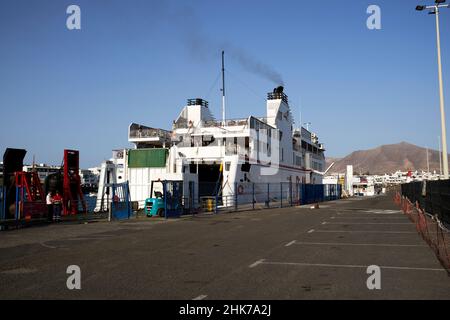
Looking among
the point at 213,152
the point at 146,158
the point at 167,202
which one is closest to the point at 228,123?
the point at 213,152

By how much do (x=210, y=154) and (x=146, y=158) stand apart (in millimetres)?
5025

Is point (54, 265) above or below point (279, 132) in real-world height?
below

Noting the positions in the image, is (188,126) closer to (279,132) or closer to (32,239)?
(279,132)

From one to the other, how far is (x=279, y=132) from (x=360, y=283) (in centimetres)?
3805

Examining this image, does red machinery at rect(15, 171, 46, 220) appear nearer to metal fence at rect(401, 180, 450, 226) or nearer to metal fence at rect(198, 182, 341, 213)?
metal fence at rect(198, 182, 341, 213)

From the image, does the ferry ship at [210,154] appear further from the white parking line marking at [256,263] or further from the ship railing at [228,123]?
the white parking line marking at [256,263]

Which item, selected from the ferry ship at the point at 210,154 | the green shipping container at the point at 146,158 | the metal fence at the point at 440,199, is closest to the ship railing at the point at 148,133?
the ferry ship at the point at 210,154

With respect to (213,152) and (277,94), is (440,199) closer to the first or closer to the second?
(213,152)

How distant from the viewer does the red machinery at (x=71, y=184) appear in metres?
26.0

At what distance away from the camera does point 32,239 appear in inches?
575

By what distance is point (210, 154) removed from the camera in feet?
114

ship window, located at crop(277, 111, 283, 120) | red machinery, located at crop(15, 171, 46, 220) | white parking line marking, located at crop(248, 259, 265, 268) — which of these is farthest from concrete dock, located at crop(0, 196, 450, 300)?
ship window, located at crop(277, 111, 283, 120)
